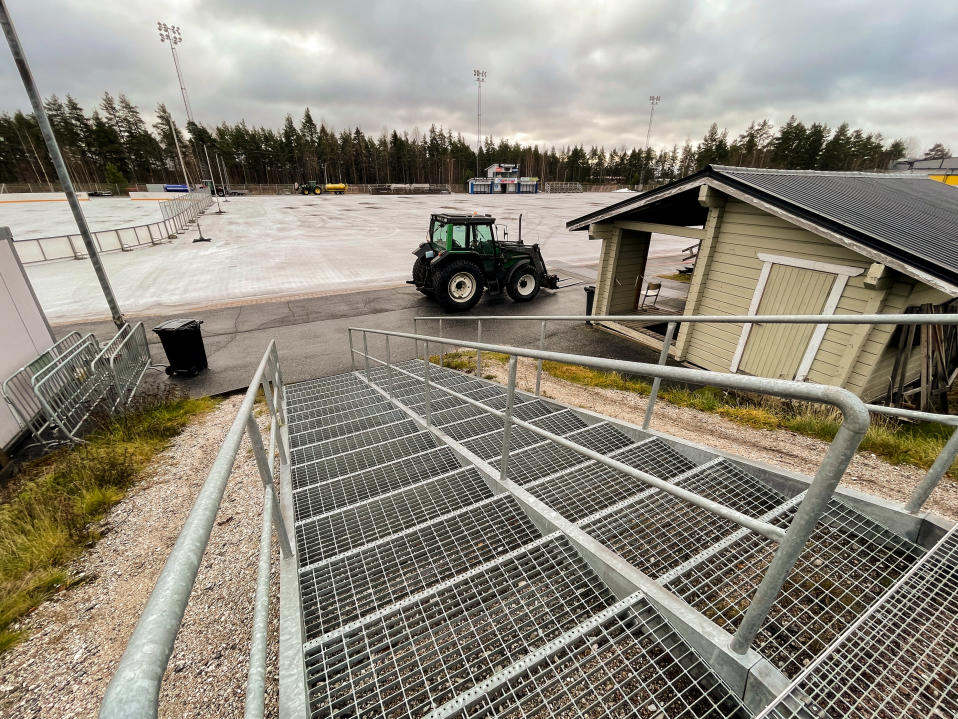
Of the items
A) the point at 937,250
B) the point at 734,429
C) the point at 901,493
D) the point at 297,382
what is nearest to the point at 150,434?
the point at 297,382

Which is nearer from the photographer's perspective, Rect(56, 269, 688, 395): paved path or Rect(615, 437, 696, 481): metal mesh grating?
Rect(615, 437, 696, 481): metal mesh grating

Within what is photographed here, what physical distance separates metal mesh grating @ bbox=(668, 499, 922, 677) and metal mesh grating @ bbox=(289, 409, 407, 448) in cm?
324

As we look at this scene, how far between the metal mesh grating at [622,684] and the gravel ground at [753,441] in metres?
2.47

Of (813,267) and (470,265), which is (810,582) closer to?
(813,267)

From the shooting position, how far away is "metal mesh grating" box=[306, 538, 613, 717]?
1478mm

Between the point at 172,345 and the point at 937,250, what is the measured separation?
1056cm

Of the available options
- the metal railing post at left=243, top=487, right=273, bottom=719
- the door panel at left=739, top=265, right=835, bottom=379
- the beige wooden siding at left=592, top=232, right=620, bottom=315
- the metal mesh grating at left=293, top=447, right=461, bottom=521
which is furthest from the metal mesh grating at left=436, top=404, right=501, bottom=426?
the beige wooden siding at left=592, top=232, right=620, bottom=315

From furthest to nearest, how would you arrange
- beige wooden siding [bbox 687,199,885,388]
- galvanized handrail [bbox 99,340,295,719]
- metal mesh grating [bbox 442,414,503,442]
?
beige wooden siding [bbox 687,199,885,388] < metal mesh grating [bbox 442,414,503,442] < galvanized handrail [bbox 99,340,295,719]

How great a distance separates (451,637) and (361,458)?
7.00ft

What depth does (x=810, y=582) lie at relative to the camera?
1698 millimetres

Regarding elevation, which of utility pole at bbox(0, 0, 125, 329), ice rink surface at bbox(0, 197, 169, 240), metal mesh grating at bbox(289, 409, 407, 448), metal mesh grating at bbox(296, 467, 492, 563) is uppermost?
utility pole at bbox(0, 0, 125, 329)

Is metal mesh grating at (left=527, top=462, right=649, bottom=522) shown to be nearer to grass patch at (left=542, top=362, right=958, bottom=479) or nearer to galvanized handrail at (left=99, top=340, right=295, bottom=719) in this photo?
galvanized handrail at (left=99, top=340, right=295, bottom=719)

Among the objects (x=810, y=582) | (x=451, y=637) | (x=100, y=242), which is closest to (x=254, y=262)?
(x=100, y=242)

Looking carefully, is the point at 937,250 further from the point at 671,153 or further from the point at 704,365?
the point at 671,153
